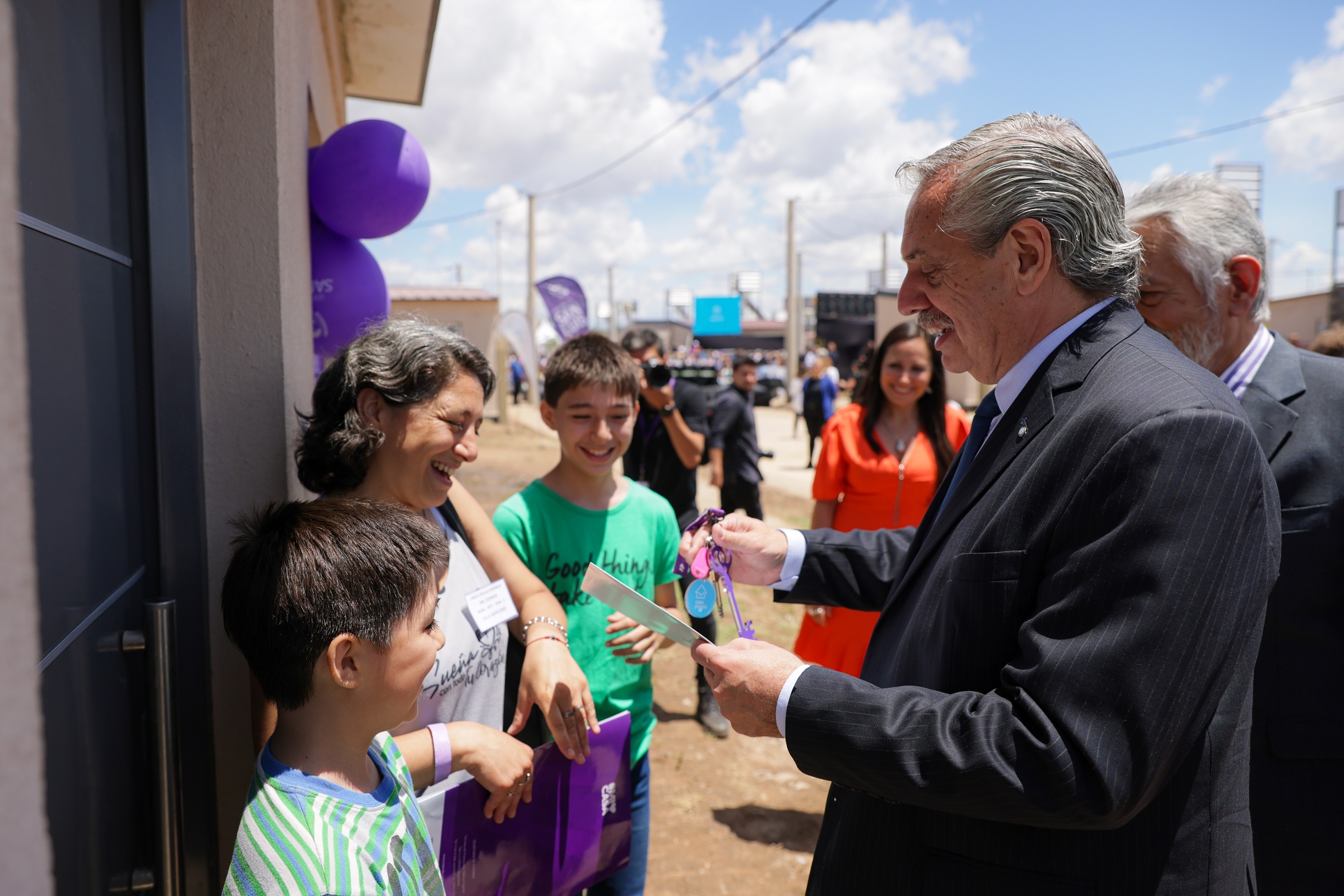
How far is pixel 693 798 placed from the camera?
3990 mm

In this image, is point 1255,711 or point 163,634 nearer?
point 163,634

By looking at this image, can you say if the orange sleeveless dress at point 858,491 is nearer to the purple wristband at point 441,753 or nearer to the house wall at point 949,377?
the purple wristband at point 441,753

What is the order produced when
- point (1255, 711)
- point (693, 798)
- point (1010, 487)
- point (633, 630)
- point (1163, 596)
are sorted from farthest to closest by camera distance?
point (693, 798) < point (633, 630) < point (1255, 711) < point (1010, 487) < point (1163, 596)

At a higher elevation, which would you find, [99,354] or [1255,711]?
[99,354]

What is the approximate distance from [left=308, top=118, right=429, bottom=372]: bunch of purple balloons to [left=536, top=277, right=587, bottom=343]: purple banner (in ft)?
34.0

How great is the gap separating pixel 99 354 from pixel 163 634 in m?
0.53

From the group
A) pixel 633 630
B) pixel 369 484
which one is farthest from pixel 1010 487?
pixel 369 484

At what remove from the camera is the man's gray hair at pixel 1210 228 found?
2.05m

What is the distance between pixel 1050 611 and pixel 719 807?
3.20 metres

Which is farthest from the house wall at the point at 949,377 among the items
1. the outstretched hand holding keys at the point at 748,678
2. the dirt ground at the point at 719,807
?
the outstretched hand holding keys at the point at 748,678

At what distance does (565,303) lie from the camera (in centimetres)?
1345

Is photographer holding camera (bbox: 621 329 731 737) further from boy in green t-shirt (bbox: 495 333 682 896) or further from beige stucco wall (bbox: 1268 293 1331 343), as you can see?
beige stucco wall (bbox: 1268 293 1331 343)

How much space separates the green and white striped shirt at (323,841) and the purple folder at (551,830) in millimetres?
248

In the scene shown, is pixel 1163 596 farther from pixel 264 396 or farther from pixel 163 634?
pixel 264 396
